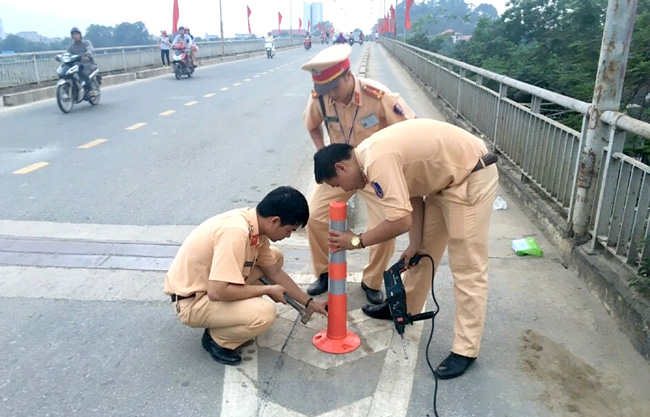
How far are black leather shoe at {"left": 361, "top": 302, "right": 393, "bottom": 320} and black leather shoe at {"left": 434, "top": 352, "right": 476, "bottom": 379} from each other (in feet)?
1.92

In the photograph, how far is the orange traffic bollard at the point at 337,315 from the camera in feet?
10.2

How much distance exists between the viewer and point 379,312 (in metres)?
3.58

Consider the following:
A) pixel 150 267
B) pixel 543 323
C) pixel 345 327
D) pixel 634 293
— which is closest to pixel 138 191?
pixel 150 267

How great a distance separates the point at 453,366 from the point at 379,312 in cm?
69

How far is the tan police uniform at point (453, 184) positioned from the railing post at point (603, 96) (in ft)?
4.82

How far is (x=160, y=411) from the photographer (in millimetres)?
2686

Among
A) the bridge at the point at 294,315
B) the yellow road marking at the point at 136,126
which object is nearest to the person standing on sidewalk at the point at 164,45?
the yellow road marking at the point at 136,126

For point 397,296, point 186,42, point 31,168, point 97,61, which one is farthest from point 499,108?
point 186,42

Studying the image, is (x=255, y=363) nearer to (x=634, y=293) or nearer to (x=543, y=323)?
(x=543, y=323)

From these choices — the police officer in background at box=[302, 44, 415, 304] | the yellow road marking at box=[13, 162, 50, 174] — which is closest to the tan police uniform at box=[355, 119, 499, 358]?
the police officer in background at box=[302, 44, 415, 304]

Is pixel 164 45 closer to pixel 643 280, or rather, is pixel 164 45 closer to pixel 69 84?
pixel 69 84

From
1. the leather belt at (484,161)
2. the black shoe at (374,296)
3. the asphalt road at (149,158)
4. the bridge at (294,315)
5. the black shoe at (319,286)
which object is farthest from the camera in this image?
the asphalt road at (149,158)

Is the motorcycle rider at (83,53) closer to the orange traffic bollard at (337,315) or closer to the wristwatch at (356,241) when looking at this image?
the orange traffic bollard at (337,315)

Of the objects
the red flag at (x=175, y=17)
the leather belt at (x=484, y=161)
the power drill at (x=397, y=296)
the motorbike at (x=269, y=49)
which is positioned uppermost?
the red flag at (x=175, y=17)
